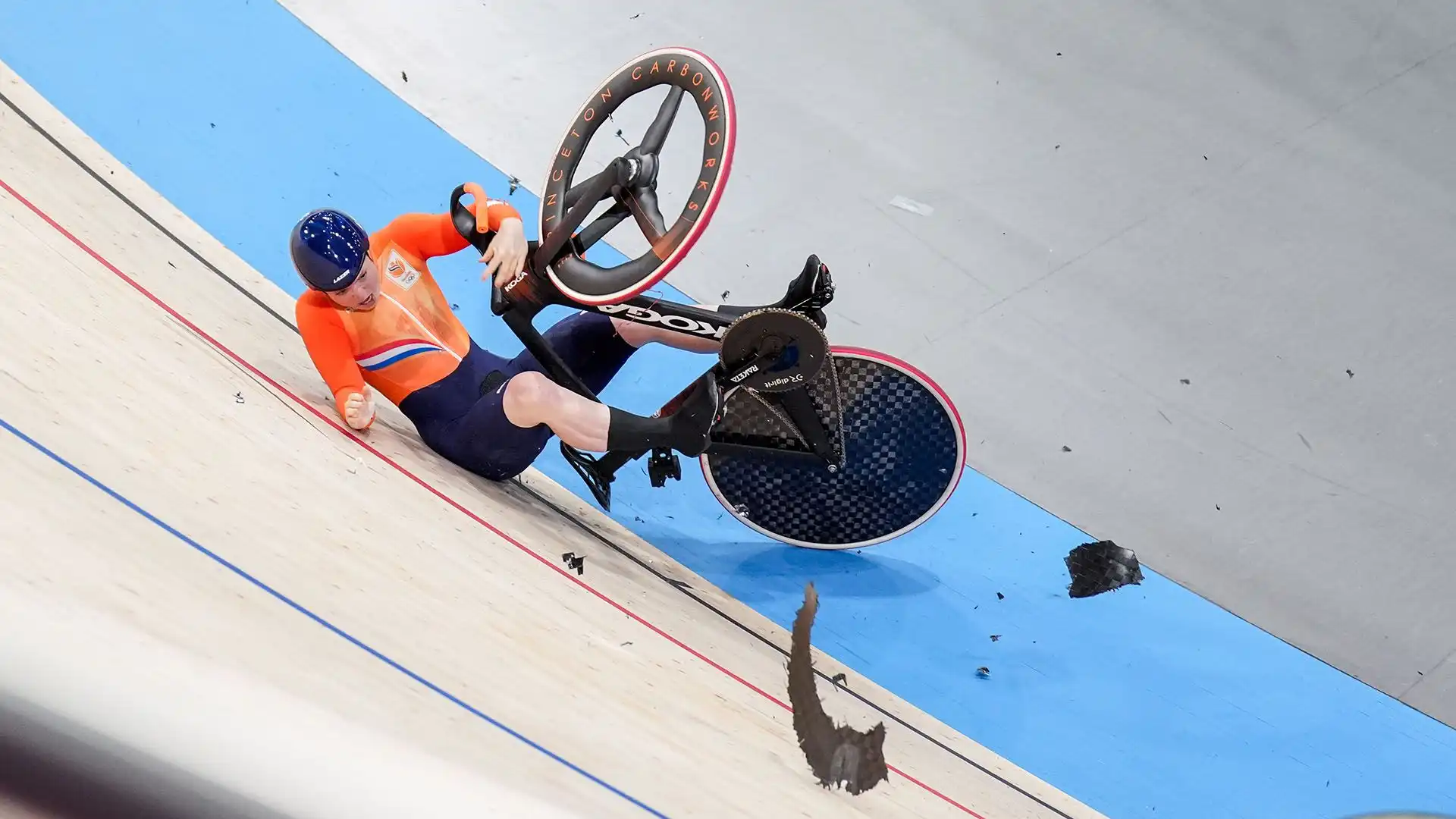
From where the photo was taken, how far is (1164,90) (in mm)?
4023

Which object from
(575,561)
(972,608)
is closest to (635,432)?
(575,561)

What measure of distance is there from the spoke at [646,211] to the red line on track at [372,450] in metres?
0.71

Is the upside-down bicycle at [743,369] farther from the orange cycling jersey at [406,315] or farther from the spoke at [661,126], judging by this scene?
the orange cycling jersey at [406,315]

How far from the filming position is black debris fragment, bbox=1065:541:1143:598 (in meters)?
2.95

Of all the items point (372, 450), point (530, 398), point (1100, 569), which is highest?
point (372, 450)

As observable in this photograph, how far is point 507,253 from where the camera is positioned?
7.93ft

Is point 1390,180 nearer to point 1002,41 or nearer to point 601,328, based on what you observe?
point 1002,41

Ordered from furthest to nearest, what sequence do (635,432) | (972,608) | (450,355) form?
(972,608) → (450,355) → (635,432)

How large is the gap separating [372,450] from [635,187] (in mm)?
817

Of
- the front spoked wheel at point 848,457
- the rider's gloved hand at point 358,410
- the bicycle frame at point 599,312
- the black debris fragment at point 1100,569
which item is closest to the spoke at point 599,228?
the bicycle frame at point 599,312

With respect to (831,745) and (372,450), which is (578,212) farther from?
(831,745)

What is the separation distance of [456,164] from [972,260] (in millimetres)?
1855

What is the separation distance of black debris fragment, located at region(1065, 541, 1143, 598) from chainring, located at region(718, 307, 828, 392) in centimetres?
113

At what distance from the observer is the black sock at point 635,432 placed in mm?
2379
